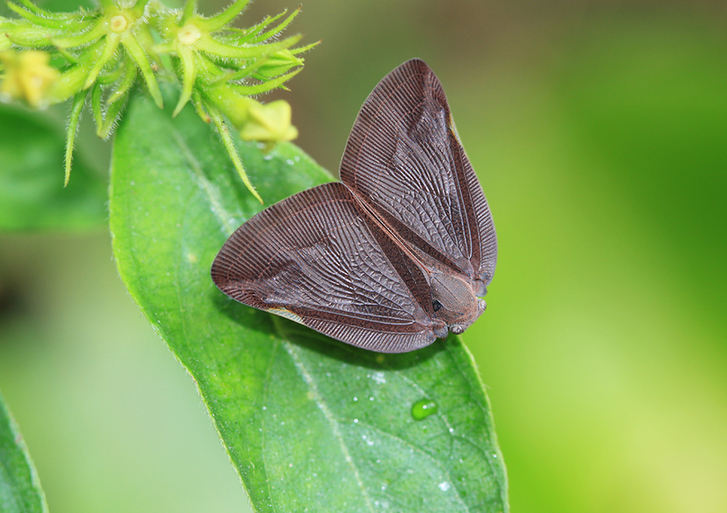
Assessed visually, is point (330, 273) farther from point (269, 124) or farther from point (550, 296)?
point (550, 296)

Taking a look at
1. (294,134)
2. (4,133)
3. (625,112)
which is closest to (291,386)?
(294,134)

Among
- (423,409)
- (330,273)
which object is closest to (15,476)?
(330,273)

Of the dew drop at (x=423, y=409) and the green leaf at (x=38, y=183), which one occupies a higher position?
the green leaf at (x=38, y=183)

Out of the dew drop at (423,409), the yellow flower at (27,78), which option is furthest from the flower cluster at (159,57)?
the dew drop at (423,409)

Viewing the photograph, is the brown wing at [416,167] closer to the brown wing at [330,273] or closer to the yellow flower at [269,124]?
the brown wing at [330,273]

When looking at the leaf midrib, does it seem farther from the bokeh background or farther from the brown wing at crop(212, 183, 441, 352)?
the bokeh background

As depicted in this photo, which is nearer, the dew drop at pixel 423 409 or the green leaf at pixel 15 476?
the green leaf at pixel 15 476

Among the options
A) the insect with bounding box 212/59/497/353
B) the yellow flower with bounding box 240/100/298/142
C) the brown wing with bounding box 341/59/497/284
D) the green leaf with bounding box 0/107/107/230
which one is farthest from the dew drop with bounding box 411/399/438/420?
the green leaf with bounding box 0/107/107/230

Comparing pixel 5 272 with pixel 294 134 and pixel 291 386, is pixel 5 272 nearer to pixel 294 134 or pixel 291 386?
pixel 291 386
